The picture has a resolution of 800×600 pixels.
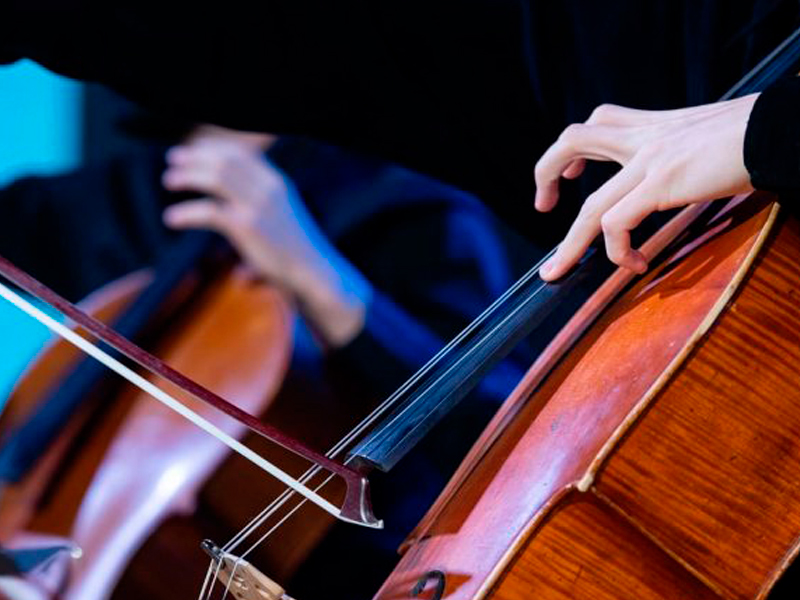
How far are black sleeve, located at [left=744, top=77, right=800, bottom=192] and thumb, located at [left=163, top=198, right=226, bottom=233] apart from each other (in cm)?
76

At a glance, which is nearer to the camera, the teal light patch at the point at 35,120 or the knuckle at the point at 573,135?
the knuckle at the point at 573,135

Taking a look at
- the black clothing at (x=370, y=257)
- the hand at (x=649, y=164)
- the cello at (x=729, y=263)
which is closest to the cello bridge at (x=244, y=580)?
the cello at (x=729, y=263)

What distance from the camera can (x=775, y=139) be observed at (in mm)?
700

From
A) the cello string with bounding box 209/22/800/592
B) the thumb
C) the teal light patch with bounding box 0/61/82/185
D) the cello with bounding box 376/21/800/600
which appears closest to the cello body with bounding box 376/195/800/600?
the cello with bounding box 376/21/800/600

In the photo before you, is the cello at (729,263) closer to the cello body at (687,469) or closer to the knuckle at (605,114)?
the cello body at (687,469)

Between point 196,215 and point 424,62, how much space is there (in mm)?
352

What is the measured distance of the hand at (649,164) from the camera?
0.75 m

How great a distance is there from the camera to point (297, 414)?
132 cm

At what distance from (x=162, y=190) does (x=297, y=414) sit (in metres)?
0.32

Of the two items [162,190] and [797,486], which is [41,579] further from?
[797,486]

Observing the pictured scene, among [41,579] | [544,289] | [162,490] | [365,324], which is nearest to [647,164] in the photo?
[544,289]

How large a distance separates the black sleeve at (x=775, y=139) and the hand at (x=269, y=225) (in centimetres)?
70

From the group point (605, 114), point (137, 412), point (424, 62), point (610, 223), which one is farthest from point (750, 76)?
point (137, 412)

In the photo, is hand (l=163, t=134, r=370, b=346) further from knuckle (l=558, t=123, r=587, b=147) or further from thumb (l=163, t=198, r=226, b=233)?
knuckle (l=558, t=123, r=587, b=147)
